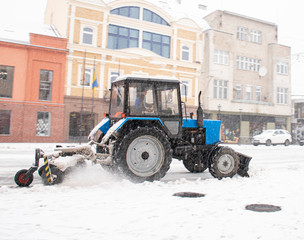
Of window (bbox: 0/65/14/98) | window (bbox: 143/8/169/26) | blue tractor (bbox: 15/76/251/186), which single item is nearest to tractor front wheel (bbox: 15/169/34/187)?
blue tractor (bbox: 15/76/251/186)

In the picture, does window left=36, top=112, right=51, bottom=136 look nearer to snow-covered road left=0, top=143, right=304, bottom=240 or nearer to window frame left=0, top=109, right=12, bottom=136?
window frame left=0, top=109, right=12, bottom=136

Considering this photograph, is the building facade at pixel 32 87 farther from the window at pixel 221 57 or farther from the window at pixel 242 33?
the window at pixel 242 33

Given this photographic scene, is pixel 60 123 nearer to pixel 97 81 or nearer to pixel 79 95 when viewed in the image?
pixel 79 95

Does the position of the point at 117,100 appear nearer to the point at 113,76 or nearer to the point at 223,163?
the point at 223,163

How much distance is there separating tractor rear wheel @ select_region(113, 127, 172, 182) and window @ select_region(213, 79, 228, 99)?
2523 cm

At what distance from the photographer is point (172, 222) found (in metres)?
3.88

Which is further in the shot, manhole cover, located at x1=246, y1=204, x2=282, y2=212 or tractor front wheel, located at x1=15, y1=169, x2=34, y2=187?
tractor front wheel, located at x1=15, y1=169, x2=34, y2=187

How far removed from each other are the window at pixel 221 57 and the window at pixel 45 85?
54.5ft

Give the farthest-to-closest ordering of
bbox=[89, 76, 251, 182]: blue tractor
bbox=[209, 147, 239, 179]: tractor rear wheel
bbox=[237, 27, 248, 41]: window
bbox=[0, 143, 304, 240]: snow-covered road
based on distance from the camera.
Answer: bbox=[237, 27, 248, 41]: window → bbox=[209, 147, 239, 179]: tractor rear wheel → bbox=[89, 76, 251, 182]: blue tractor → bbox=[0, 143, 304, 240]: snow-covered road

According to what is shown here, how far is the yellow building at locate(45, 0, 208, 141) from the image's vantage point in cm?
2367

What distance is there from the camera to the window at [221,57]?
1230 inches

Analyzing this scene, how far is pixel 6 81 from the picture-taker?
21.6 m

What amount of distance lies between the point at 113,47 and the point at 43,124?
8437 millimetres

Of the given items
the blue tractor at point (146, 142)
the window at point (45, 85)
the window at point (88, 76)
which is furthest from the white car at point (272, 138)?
the blue tractor at point (146, 142)
